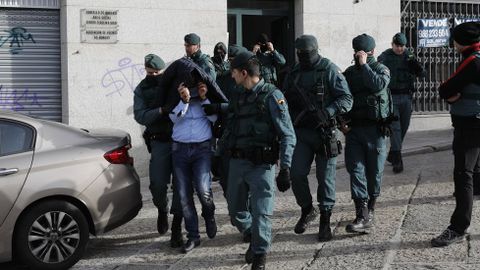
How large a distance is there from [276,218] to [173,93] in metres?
1.91

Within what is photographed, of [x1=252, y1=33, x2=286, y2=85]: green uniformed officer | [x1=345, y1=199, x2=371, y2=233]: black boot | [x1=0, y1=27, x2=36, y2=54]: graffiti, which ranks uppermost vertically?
[x1=0, y1=27, x2=36, y2=54]: graffiti

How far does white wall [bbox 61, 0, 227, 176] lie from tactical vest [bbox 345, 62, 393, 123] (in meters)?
4.52

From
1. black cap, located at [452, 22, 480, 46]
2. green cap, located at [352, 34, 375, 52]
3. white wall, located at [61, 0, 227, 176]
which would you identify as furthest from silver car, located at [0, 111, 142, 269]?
white wall, located at [61, 0, 227, 176]

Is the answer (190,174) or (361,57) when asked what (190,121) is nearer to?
(190,174)

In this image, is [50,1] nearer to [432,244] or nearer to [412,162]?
[412,162]

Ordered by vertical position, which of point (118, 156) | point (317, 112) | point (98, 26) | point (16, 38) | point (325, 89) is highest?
point (98, 26)

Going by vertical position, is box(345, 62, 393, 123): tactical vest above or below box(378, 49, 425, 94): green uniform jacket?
below

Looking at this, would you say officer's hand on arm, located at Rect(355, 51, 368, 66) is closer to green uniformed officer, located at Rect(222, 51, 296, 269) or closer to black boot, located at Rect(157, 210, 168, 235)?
green uniformed officer, located at Rect(222, 51, 296, 269)

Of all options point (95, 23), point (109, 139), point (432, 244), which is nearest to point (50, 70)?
point (95, 23)

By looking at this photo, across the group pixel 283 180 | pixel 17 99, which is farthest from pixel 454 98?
pixel 17 99

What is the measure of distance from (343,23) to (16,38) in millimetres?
5484

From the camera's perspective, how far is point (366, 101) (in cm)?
611

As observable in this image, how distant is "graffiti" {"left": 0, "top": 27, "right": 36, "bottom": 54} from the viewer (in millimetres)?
9477

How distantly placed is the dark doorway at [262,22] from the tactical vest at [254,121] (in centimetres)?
638
